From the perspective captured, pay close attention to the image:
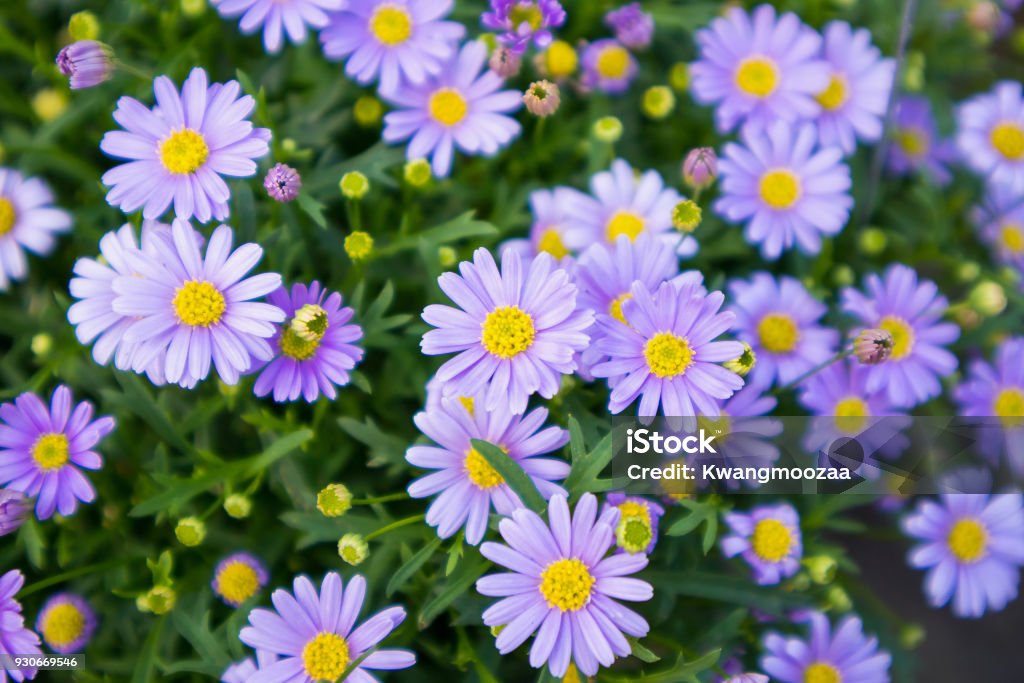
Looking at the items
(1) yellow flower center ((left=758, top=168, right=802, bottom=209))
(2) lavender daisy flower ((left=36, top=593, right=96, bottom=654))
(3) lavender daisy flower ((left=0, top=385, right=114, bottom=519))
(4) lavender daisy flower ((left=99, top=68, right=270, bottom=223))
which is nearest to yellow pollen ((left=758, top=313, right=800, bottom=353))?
(1) yellow flower center ((left=758, top=168, right=802, bottom=209))

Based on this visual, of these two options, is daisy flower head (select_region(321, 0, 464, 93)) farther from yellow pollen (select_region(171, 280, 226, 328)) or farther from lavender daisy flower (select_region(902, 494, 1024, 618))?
lavender daisy flower (select_region(902, 494, 1024, 618))

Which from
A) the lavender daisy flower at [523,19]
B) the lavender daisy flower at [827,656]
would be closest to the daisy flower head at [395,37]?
the lavender daisy flower at [523,19]

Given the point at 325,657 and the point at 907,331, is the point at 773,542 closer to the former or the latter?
the point at 907,331

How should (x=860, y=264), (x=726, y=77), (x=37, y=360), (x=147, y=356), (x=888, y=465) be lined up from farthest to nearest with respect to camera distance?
(x=860, y=264)
(x=726, y=77)
(x=888, y=465)
(x=37, y=360)
(x=147, y=356)

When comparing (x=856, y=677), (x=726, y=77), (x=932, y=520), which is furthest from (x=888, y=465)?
(x=726, y=77)

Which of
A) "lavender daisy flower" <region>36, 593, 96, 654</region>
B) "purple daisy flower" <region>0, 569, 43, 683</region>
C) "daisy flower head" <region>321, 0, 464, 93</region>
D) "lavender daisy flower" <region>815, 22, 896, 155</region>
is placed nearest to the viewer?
"purple daisy flower" <region>0, 569, 43, 683</region>

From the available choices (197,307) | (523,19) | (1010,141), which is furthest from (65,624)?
(1010,141)

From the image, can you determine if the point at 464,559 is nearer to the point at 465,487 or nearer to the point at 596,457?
the point at 465,487
